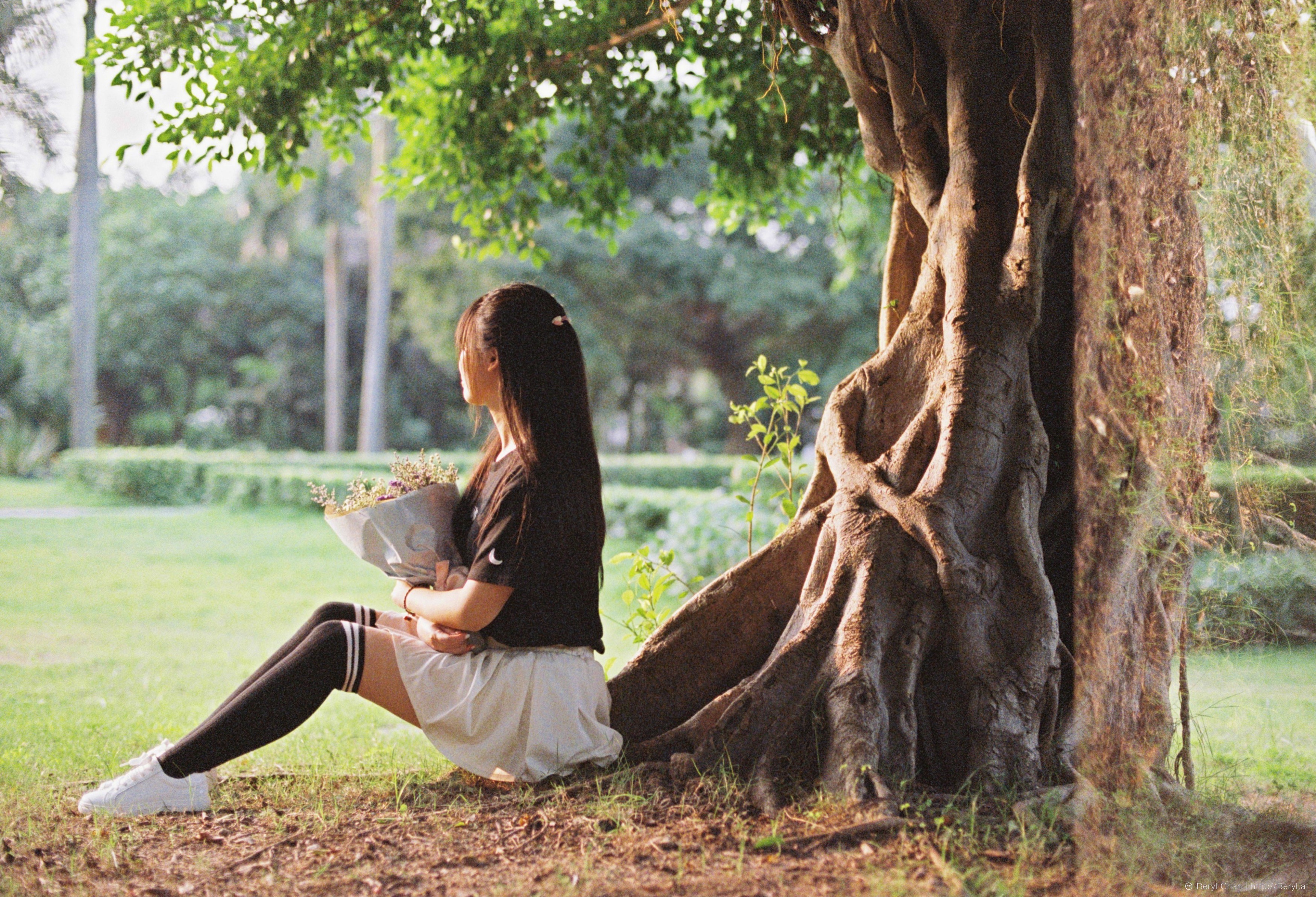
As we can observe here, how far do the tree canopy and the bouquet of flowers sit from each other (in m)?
2.30

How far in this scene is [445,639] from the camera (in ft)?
10.9

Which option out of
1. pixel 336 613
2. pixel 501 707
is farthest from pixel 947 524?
pixel 336 613

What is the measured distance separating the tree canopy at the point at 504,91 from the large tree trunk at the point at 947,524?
3.39 feet

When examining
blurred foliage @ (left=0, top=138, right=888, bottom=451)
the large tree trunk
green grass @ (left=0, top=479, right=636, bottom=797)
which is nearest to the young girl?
the large tree trunk

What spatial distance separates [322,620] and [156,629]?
6230 mm

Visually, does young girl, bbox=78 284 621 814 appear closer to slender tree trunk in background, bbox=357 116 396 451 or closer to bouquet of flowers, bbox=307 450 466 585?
bouquet of flowers, bbox=307 450 466 585

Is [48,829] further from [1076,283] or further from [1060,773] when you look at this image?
[1076,283]

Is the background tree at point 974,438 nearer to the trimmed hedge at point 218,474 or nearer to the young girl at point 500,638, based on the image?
the young girl at point 500,638

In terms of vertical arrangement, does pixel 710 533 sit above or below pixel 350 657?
below

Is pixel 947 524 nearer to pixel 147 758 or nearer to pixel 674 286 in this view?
pixel 147 758

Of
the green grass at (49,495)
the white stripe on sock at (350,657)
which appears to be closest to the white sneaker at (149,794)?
the white stripe on sock at (350,657)

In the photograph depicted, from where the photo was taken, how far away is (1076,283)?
11.1 feet

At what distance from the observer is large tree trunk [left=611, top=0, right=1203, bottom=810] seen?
3.15 metres

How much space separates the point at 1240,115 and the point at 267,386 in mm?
33362
